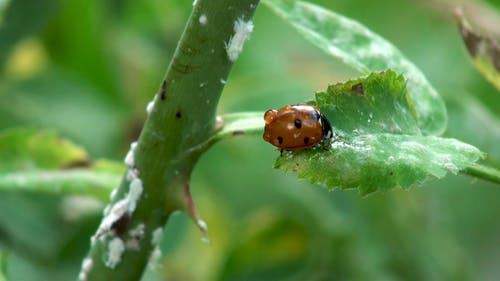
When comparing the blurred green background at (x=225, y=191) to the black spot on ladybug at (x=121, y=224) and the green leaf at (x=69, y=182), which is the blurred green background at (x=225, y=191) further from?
the black spot on ladybug at (x=121, y=224)

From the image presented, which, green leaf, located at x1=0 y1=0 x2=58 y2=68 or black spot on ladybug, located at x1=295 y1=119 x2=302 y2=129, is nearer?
black spot on ladybug, located at x1=295 y1=119 x2=302 y2=129

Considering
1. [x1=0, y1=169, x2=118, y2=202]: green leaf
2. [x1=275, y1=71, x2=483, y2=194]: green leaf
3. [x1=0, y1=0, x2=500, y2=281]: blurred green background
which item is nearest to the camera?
[x1=275, y1=71, x2=483, y2=194]: green leaf

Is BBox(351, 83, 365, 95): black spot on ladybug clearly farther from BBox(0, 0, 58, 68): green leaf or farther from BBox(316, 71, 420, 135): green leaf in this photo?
BBox(0, 0, 58, 68): green leaf

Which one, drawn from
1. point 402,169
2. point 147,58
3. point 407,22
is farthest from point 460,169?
point 407,22

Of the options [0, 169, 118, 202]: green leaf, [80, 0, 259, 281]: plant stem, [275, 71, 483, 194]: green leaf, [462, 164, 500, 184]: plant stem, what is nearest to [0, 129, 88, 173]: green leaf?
[0, 169, 118, 202]: green leaf

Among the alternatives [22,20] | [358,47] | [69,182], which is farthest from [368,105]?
[22,20]

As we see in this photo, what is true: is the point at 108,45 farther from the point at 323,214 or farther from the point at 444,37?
the point at 444,37

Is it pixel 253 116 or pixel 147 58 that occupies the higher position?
pixel 253 116
